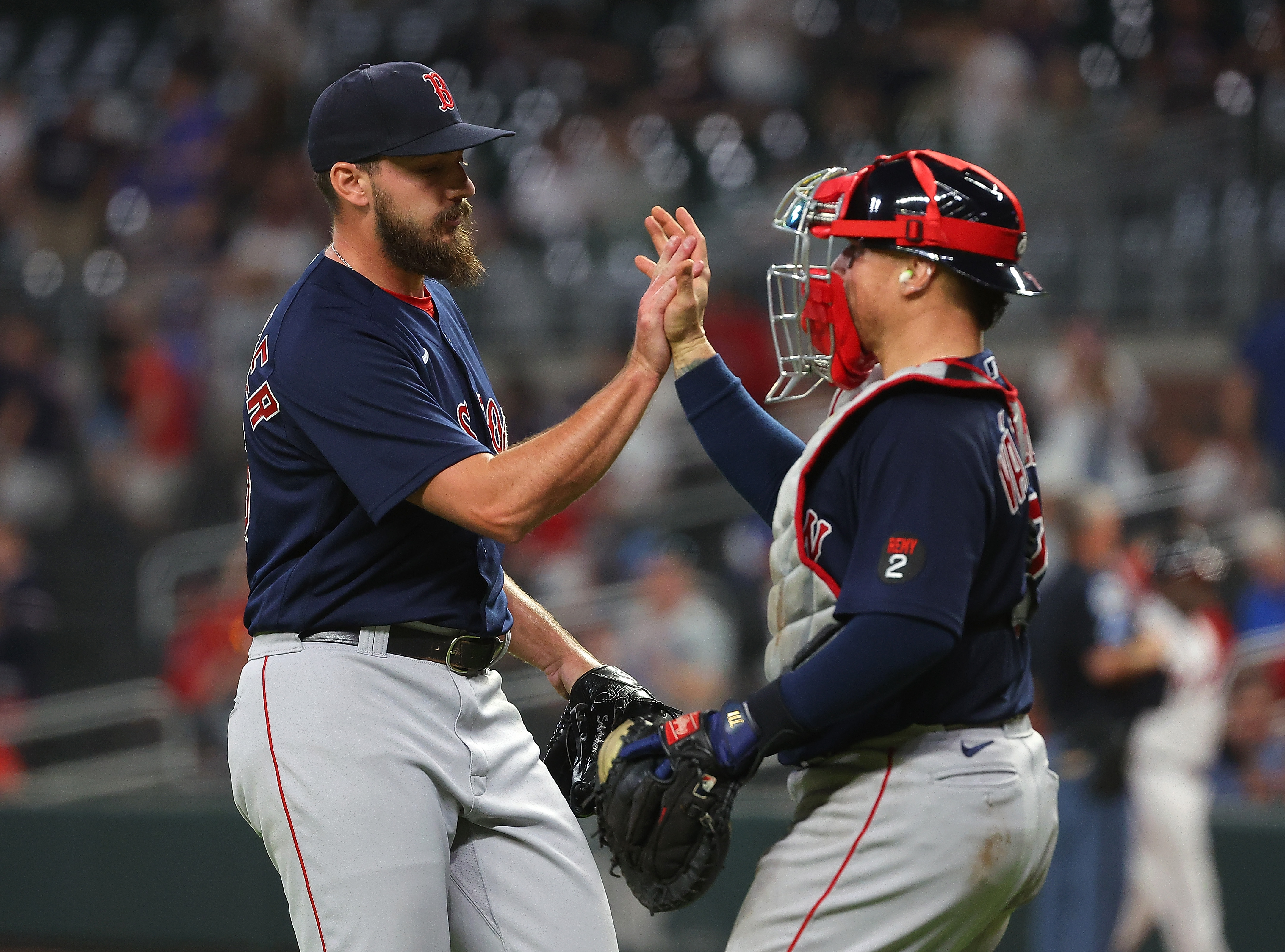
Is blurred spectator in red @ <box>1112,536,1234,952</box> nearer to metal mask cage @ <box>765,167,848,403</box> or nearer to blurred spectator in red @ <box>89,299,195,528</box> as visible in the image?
metal mask cage @ <box>765,167,848,403</box>

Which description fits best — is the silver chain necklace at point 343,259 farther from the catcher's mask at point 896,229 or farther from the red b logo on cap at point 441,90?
the catcher's mask at point 896,229

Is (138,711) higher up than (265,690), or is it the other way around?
(265,690)

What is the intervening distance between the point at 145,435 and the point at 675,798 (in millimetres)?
6604

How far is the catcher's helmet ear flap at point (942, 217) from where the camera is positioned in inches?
92.3

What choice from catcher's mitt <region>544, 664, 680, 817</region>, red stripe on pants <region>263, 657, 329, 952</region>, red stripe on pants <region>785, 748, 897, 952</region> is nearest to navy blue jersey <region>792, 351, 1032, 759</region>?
red stripe on pants <region>785, 748, 897, 952</region>

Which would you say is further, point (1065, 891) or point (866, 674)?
point (1065, 891)

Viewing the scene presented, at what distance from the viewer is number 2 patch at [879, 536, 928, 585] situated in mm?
2115

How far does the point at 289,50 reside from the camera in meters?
10.1

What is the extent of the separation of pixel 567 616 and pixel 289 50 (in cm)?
523

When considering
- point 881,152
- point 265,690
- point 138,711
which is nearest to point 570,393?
point 881,152

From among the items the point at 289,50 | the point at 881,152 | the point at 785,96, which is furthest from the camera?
the point at 289,50

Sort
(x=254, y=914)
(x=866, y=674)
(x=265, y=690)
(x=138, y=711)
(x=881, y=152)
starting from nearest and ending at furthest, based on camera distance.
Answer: (x=866, y=674) → (x=265, y=690) → (x=254, y=914) → (x=138, y=711) → (x=881, y=152)

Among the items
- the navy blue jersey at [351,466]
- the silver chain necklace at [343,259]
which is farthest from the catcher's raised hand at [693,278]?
the silver chain necklace at [343,259]

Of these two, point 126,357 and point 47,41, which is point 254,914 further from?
point 47,41
